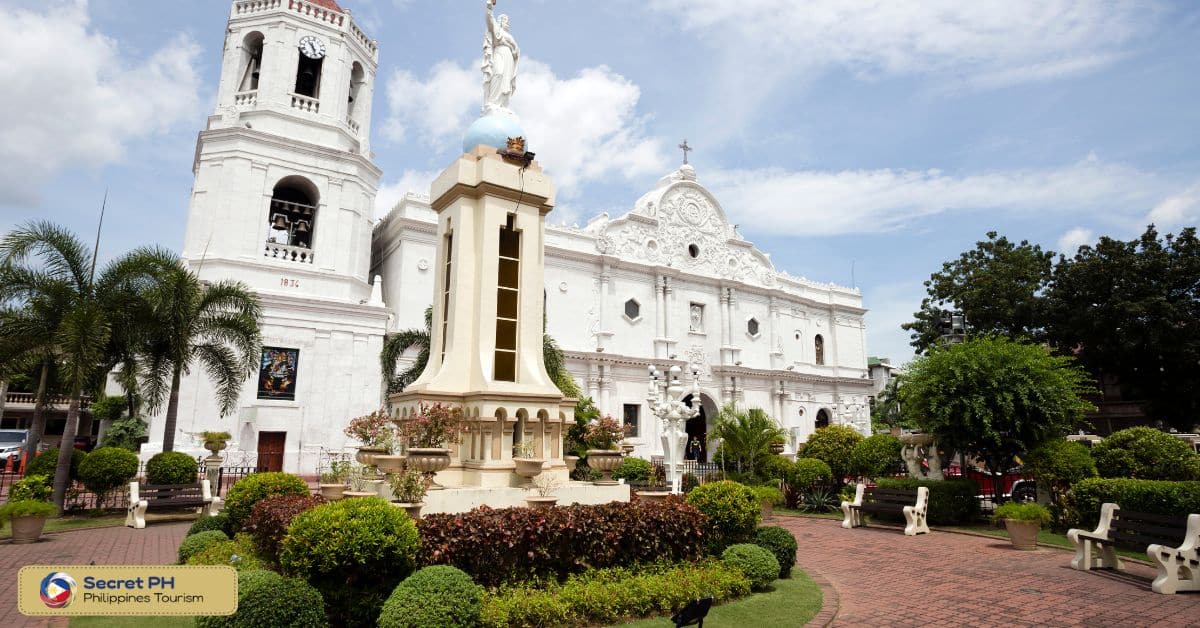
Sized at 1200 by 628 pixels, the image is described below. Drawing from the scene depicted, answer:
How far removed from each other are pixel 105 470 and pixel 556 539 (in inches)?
475

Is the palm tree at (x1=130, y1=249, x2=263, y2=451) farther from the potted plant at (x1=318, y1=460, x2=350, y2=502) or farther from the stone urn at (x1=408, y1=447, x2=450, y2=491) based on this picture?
the stone urn at (x1=408, y1=447, x2=450, y2=491)

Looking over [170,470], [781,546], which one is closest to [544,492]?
[781,546]

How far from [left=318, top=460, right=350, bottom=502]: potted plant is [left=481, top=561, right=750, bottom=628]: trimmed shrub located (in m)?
2.67

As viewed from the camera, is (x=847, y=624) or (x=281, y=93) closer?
(x=847, y=624)

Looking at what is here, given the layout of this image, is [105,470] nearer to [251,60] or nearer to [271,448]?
[271,448]

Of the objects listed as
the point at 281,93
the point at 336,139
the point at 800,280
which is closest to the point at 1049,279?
the point at 800,280

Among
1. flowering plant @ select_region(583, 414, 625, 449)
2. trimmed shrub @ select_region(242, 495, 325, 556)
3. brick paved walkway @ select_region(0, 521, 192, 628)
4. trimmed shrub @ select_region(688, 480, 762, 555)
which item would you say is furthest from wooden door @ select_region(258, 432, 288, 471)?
trimmed shrub @ select_region(688, 480, 762, 555)

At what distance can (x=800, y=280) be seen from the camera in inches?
1453

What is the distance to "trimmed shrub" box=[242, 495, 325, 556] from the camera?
6.93 meters

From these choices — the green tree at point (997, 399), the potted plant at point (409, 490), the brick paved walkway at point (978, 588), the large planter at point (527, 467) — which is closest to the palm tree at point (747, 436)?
the green tree at point (997, 399)

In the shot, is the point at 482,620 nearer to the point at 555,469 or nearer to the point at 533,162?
the point at 555,469

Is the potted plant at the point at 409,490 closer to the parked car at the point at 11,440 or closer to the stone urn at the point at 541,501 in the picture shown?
the stone urn at the point at 541,501

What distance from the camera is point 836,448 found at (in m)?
18.4

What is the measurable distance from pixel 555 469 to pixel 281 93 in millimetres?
19445
